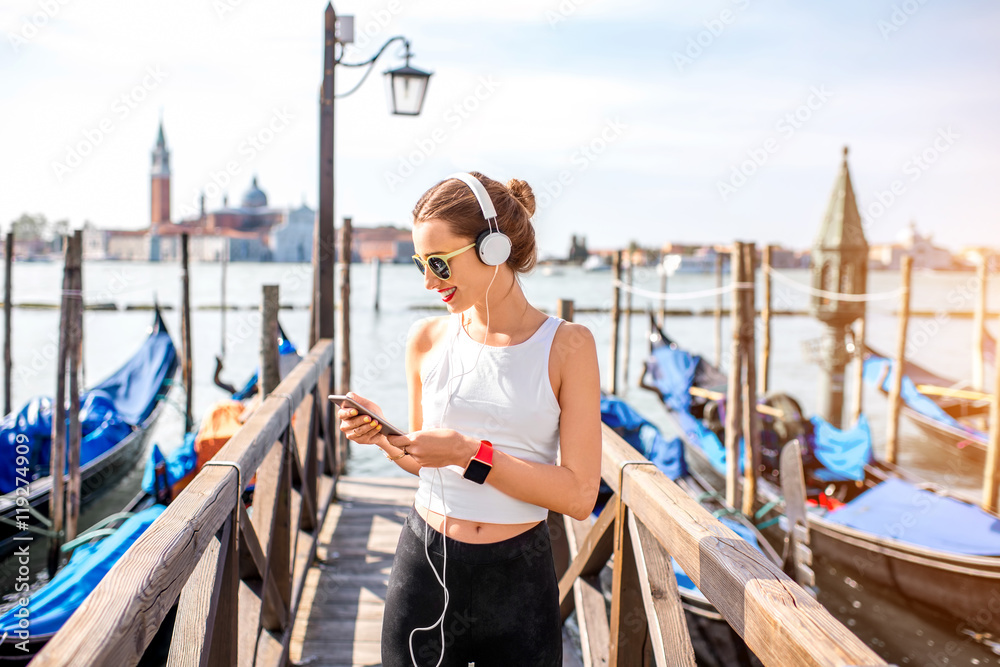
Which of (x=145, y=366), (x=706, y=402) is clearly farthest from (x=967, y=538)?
(x=145, y=366)

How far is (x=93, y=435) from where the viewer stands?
7746 millimetres

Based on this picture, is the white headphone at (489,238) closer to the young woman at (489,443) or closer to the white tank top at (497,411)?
the young woman at (489,443)

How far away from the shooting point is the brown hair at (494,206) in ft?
4.57

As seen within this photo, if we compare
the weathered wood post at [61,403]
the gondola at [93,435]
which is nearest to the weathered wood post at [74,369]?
the weathered wood post at [61,403]

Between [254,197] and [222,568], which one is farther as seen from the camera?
[254,197]

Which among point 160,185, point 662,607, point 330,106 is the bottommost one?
point 662,607

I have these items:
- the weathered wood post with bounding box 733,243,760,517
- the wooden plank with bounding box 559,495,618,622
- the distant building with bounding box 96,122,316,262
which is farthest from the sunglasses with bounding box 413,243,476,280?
the distant building with bounding box 96,122,316,262

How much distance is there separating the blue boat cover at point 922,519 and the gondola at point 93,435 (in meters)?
6.90

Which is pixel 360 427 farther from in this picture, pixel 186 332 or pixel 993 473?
pixel 186 332

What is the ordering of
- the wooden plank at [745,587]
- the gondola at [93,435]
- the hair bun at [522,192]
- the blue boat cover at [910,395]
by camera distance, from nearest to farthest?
1. the wooden plank at [745,587]
2. the hair bun at [522,192]
3. the gondola at [93,435]
4. the blue boat cover at [910,395]

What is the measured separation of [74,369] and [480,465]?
220 inches

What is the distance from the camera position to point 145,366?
10.4 meters

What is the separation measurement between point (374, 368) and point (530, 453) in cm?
2128

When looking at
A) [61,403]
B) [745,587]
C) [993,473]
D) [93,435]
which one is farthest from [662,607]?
[93,435]
